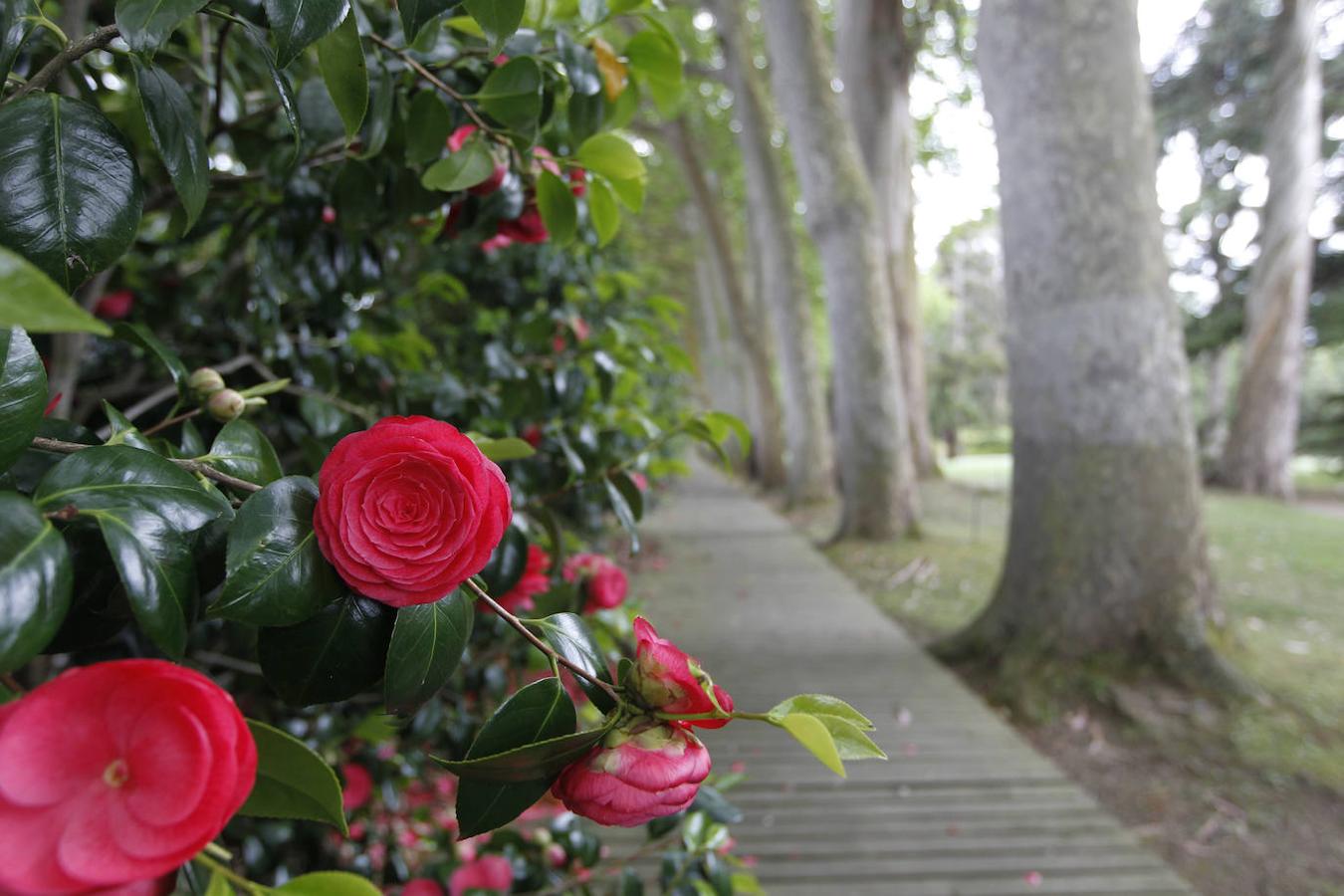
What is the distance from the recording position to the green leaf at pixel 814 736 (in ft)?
1.49

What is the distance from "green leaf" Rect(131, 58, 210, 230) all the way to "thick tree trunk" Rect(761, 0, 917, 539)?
788 cm

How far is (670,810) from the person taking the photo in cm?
50

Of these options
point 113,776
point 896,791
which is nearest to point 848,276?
point 896,791

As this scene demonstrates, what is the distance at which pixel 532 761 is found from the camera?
0.51 metres

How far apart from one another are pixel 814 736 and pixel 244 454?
470mm

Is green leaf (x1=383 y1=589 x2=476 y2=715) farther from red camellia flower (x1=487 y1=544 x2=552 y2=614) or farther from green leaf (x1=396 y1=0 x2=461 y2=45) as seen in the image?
red camellia flower (x1=487 y1=544 x2=552 y2=614)

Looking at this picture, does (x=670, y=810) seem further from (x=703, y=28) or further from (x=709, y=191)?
(x=703, y=28)

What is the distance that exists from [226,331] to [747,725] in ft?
9.59

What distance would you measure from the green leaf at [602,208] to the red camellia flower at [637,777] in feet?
2.14

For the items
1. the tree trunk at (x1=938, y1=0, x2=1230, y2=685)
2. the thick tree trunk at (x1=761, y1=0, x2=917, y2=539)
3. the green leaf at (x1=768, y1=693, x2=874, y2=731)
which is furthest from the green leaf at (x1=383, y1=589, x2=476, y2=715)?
the thick tree trunk at (x1=761, y1=0, x2=917, y2=539)

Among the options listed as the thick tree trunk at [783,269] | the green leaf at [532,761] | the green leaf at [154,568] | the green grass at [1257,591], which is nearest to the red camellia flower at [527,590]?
the green leaf at [532,761]

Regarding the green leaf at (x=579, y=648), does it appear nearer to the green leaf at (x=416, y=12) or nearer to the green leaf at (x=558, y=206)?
the green leaf at (x=416, y=12)

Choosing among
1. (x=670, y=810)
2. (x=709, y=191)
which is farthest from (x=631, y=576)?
(x=709, y=191)

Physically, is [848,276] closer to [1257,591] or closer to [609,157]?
[1257,591]
